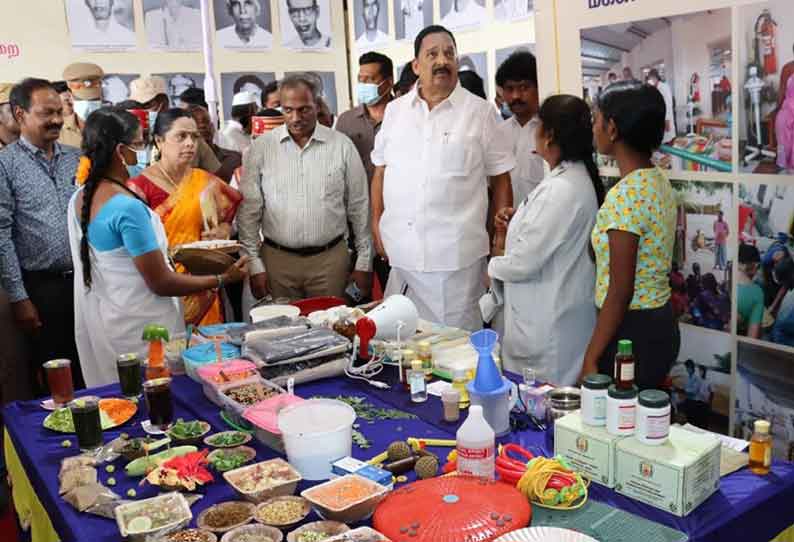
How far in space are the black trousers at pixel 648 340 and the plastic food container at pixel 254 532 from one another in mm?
1380

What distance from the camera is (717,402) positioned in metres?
2.69

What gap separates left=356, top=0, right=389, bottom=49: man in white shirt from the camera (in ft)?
17.6

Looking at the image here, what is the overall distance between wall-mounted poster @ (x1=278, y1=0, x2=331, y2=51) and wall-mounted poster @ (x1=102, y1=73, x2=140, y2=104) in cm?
112

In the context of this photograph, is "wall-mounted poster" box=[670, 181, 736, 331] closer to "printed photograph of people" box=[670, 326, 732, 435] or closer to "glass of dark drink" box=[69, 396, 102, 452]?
"printed photograph of people" box=[670, 326, 732, 435]

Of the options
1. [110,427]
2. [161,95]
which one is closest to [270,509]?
[110,427]

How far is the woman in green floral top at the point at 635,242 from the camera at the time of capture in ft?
7.33

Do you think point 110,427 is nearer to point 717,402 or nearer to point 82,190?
point 82,190

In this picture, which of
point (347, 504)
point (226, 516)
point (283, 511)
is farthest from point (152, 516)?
point (347, 504)

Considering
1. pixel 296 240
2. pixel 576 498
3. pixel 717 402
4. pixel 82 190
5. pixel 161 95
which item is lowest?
pixel 717 402

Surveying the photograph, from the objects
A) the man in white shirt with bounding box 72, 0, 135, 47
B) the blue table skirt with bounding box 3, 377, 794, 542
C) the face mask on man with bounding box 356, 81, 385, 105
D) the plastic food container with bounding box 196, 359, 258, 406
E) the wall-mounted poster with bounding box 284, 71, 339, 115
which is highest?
the man in white shirt with bounding box 72, 0, 135, 47

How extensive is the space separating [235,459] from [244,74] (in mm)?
4140

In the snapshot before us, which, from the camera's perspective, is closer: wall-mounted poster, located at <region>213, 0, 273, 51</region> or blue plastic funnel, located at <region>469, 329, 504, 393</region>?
blue plastic funnel, located at <region>469, 329, 504, 393</region>

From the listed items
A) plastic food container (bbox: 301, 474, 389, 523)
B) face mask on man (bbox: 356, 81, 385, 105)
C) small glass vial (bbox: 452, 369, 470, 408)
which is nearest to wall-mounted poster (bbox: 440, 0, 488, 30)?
face mask on man (bbox: 356, 81, 385, 105)

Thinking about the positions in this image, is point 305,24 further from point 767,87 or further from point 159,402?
point 159,402
